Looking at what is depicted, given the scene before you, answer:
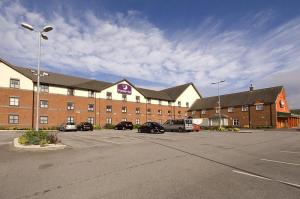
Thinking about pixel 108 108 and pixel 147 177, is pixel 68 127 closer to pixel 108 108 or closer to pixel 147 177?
pixel 108 108

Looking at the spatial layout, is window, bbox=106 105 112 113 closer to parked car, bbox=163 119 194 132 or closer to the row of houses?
the row of houses

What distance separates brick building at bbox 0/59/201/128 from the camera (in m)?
38.6

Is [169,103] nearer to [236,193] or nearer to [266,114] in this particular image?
[266,114]

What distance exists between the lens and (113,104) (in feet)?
170

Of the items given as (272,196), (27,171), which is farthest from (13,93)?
(272,196)

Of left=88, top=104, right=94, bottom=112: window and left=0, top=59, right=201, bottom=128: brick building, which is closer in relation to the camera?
left=0, top=59, right=201, bottom=128: brick building

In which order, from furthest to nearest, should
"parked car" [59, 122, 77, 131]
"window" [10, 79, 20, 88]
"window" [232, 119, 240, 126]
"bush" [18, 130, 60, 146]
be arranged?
"window" [232, 119, 240, 126] < "window" [10, 79, 20, 88] < "parked car" [59, 122, 77, 131] < "bush" [18, 130, 60, 146]

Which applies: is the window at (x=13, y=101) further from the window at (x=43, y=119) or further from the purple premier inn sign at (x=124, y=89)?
the purple premier inn sign at (x=124, y=89)

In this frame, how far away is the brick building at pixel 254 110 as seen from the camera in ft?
160

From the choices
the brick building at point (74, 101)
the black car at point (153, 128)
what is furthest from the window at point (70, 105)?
the black car at point (153, 128)

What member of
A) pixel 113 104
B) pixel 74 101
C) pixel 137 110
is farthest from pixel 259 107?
pixel 74 101

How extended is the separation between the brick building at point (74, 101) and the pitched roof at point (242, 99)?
5.94 metres

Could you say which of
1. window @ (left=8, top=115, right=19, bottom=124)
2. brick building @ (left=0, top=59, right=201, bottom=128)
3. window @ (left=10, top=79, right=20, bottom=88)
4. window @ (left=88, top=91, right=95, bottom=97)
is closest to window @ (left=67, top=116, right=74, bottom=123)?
brick building @ (left=0, top=59, right=201, bottom=128)

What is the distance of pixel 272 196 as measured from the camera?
5801 millimetres
